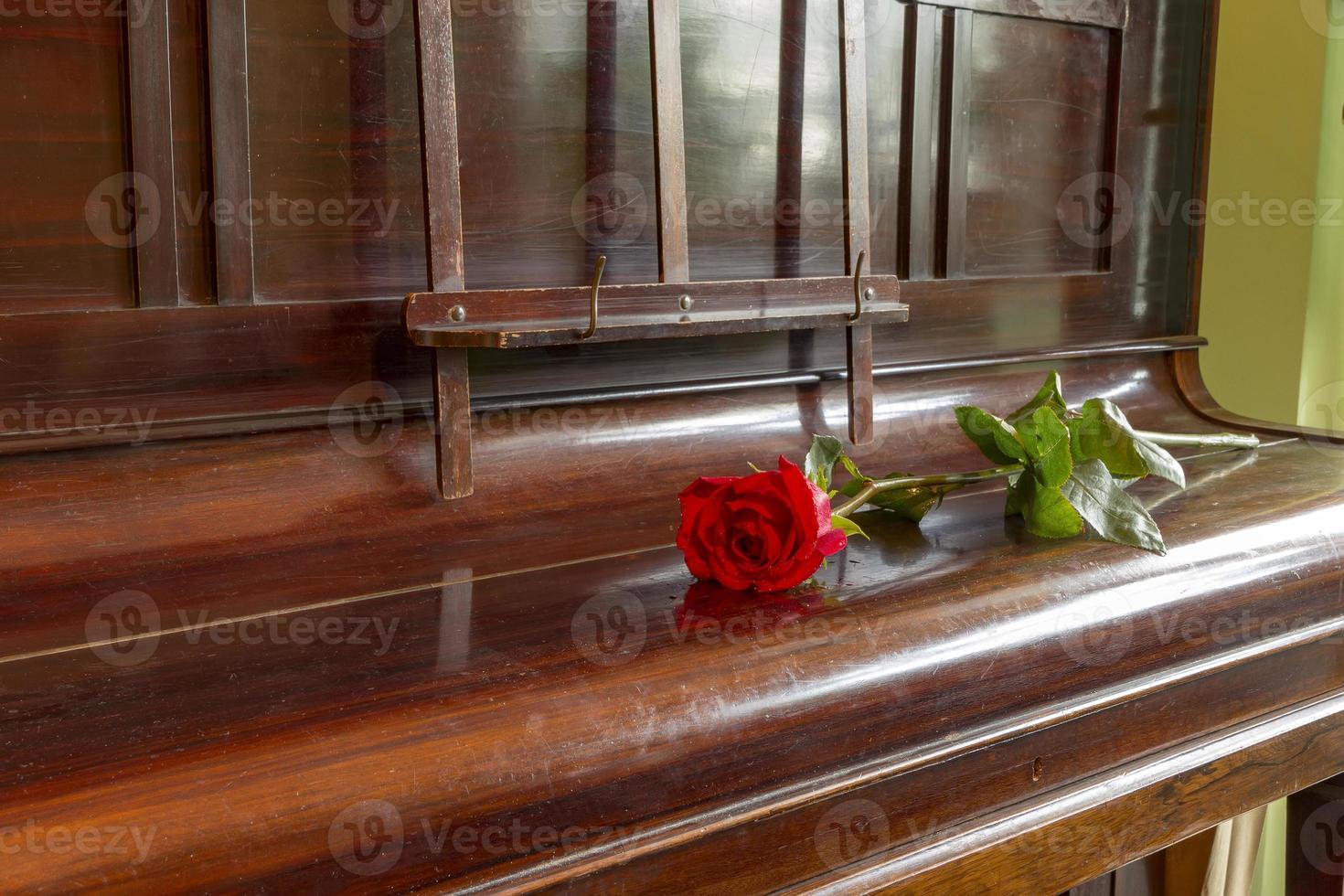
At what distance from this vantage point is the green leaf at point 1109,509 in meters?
1.32

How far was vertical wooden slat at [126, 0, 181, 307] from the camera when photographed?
1.15 m

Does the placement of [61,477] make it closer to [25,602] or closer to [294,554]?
[25,602]

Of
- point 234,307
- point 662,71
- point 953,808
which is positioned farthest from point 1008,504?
point 234,307

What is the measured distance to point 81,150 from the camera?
44.9 inches

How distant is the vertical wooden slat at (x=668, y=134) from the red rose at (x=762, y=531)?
388 millimetres
